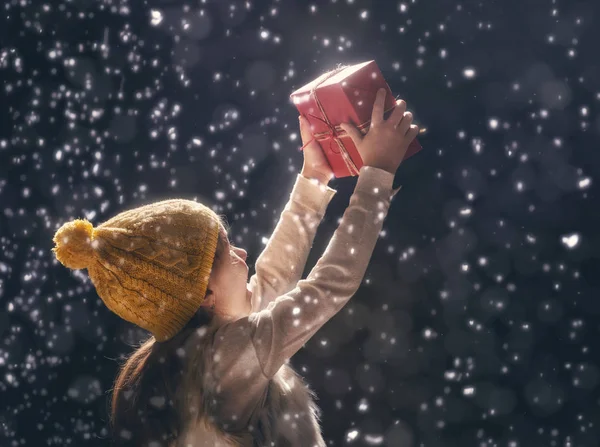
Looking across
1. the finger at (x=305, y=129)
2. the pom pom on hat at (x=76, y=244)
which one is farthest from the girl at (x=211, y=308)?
the finger at (x=305, y=129)

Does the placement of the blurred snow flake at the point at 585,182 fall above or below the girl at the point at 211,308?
below

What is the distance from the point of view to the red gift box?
1.05 m

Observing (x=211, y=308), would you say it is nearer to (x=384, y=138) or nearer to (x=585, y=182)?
(x=384, y=138)

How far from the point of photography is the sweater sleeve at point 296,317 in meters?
0.97

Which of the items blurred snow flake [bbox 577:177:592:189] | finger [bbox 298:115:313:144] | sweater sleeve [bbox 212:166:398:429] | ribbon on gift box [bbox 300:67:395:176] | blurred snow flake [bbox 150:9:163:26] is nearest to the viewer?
sweater sleeve [bbox 212:166:398:429]

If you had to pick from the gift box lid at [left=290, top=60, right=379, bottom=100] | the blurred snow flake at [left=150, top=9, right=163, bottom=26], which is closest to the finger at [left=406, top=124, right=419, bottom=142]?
the gift box lid at [left=290, top=60, right=379, bottom=100]

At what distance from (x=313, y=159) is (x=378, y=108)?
9.6 inches

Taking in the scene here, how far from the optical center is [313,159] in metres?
1.26

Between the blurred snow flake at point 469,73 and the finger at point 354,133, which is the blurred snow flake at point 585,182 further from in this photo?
the finger at point 354,133

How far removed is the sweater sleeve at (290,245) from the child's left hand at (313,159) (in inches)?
1.5

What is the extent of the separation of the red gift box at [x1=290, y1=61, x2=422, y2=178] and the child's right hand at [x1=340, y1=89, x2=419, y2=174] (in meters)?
0.02

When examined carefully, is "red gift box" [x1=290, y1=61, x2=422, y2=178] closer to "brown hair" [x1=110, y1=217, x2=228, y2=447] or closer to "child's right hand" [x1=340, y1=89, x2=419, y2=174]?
"child's right hand" [x1=340, y1=89, x2=419, y2=174]

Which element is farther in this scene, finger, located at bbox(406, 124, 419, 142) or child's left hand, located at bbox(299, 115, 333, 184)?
child's left hand, located at bbox(299, 115, 333, 184)

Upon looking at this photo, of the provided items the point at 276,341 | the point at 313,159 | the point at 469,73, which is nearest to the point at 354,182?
the point at 469,73
